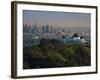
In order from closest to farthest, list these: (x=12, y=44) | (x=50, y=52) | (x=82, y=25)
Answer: (x=12, y=44), (x=50, y=52), (x=82, y=25)

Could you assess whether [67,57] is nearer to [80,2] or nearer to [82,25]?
[82,25]

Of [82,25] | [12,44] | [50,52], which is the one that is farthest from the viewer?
[82,25]

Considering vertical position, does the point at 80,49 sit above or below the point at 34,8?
below

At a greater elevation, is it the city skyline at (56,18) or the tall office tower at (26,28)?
the city skyline at (56,18)

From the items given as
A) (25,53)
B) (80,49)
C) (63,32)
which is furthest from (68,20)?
(25,53)

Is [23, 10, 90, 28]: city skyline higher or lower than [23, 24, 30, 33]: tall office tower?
higher

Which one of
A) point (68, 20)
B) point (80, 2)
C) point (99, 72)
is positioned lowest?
point (99, 72)

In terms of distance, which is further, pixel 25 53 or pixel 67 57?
pixel 67 57

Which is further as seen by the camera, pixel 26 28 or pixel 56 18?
pixel 56 18
